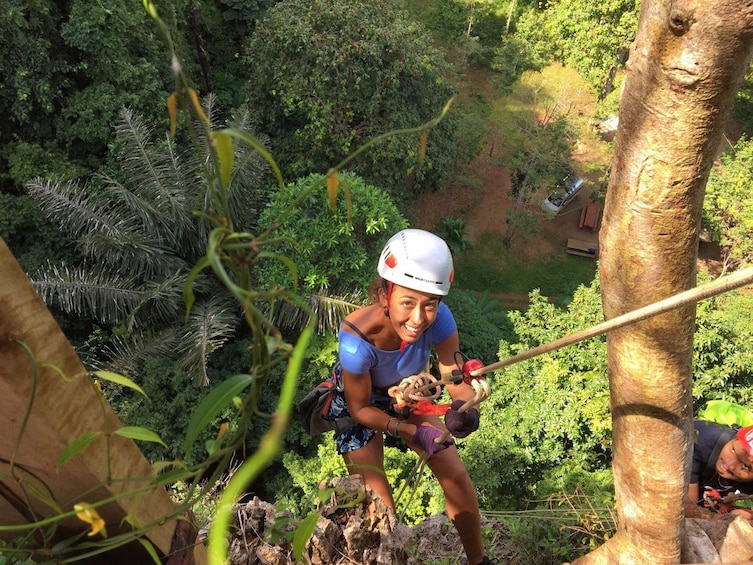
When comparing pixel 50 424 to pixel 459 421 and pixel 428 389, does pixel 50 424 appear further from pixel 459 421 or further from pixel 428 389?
pixel 459 421

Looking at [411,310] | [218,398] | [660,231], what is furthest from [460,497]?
[218,398]

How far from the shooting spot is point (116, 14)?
9.55m

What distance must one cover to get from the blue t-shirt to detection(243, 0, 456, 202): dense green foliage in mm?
7593

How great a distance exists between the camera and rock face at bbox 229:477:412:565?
2.31 m

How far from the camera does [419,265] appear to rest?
2.26 m

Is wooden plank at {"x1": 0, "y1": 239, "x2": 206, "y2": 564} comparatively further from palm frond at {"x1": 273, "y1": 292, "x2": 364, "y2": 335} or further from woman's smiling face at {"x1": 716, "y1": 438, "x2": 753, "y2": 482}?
palm frond at {"x1": 273, "y1": 292, "x2": 364, "y2": 335}

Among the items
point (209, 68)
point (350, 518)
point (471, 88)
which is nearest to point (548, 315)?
point (350, 518)

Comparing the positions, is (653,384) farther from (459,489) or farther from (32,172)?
(32,172)

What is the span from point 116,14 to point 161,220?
13.3ft

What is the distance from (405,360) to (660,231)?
1294 mm

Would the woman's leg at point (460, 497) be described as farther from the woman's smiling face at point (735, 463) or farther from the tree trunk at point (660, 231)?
the woman's smiling face at point (735, 463)

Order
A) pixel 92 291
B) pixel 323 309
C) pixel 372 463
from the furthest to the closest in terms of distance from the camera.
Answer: pixel 323 309 < pixel 92 291 < pixel 372 463

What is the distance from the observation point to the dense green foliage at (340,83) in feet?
33.8

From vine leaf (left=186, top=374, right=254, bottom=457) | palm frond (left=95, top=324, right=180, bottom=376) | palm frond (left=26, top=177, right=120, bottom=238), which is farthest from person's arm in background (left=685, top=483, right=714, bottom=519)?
palm frond (left=26, top=177, right=120, bottom=238)
